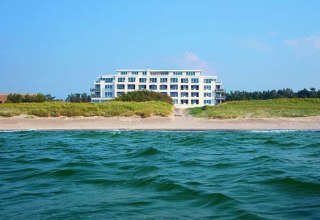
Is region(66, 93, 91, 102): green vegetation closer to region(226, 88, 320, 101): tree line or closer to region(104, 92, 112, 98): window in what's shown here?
region(104, 92, 112, 98): window

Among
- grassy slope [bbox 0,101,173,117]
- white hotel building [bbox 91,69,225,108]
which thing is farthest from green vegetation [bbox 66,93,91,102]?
grassy slope [bbox 0,101,173,117]

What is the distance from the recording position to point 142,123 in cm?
3975

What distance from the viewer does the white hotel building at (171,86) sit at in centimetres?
11488

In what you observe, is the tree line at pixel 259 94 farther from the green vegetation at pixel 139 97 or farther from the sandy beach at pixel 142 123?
A: the sandy beach at pixel 142 123

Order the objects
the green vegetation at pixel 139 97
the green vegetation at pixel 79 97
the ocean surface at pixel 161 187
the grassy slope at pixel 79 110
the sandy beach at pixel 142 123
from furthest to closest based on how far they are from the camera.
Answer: the green vegetation at pixel 79 97 → the green vegetation at pixel 139 97 → the grassy slope at pixel 79 110 → the sandy beach at pixel 142 123 → the ocean surface at pixel 161 187

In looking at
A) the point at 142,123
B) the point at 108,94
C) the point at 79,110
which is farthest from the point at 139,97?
the point at 108,94

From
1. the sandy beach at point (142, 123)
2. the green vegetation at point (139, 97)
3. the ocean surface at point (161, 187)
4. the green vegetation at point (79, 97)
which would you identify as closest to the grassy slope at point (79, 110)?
the sandy beach at point (142, 123)

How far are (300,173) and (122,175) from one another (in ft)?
14.4

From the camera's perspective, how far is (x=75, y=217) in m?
6.69

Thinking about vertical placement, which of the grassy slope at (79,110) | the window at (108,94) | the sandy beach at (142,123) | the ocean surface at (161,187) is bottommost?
the ocean surface at (161,187)

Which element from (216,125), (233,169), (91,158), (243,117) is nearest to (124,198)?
(233,169)

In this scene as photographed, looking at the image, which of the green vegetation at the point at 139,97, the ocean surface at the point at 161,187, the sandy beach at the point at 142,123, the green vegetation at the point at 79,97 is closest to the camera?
the ocean surface at the point at 161,187

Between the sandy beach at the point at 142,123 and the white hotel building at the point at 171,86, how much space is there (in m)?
72.2

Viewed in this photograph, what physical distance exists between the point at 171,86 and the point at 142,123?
251ft
